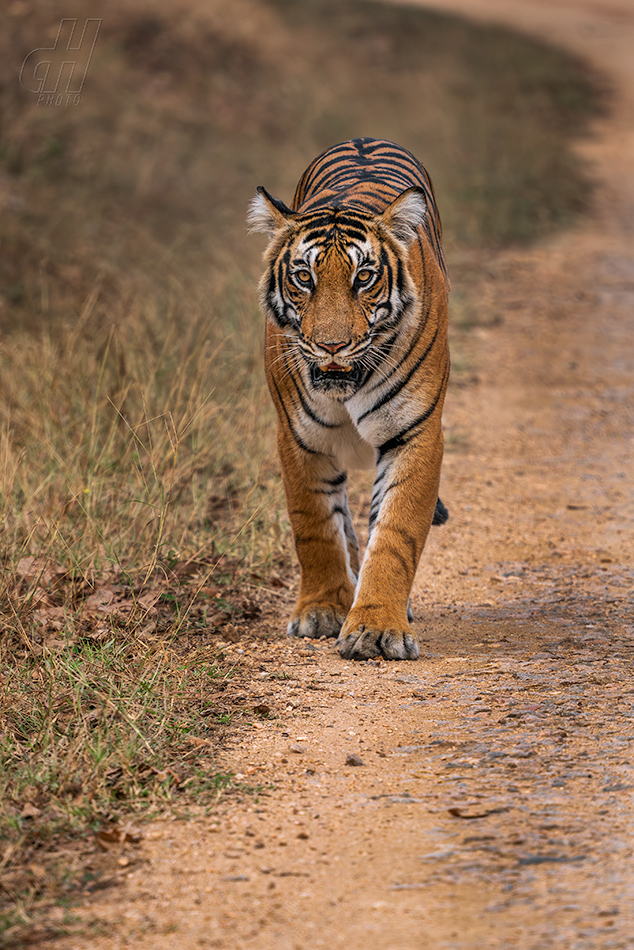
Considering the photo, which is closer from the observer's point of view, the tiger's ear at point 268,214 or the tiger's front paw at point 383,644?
the tiger's front paw at point 383,644

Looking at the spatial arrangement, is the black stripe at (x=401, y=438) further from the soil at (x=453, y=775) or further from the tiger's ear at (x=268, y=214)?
the tiger's ear at (x=268, y=214)

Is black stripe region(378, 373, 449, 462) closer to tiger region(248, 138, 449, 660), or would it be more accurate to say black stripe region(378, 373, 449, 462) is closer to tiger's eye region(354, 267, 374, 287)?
tiger region(248, 138, 449, 660)

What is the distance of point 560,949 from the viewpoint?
88.5 inches

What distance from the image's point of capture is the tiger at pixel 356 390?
4.00 m

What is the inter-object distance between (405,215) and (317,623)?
1449 mm

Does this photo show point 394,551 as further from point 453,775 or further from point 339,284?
point 453,775

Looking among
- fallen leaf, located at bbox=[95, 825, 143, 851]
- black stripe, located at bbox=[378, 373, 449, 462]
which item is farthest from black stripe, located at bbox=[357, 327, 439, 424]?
fallen leaf, located at bbox=[95, 825, 143, 851]

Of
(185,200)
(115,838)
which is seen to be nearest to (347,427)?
(115,838)

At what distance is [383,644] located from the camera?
13.1 ft

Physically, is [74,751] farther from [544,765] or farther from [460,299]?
[460,299]

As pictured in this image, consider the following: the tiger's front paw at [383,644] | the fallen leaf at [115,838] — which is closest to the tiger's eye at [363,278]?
the tiger's front paw at [383,644]

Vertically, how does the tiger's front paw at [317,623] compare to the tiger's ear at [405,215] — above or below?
below

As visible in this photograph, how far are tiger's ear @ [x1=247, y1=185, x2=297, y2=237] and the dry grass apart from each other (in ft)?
2.60

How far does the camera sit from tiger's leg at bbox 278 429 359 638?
431 centimetres
